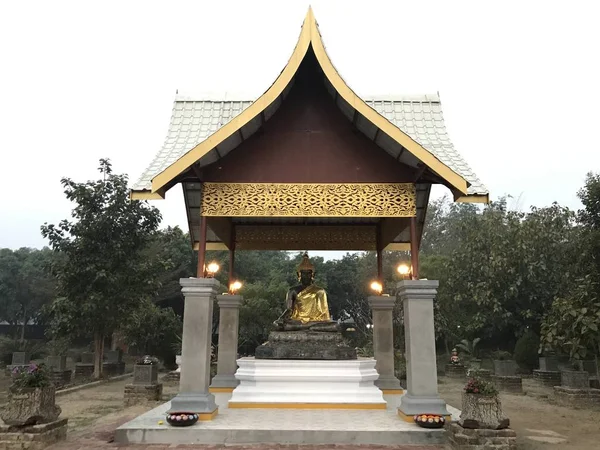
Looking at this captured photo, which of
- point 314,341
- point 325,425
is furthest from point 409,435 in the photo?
point 314,341

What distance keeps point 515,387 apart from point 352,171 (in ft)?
35.9

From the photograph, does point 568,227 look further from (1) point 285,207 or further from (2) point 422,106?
(1) point 285,207

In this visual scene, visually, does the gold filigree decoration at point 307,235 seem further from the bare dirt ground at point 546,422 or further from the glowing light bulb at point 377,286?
the bare dirt ground at point 546,422

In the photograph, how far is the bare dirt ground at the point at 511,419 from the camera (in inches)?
273

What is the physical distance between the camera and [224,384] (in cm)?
977

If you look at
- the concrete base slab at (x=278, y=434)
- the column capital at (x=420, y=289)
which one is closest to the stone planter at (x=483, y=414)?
the concrete base slab at (x=278, y=434)

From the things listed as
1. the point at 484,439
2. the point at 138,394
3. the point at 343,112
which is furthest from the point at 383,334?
the point at 138,394

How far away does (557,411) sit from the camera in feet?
36.6

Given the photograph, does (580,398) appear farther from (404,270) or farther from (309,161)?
(309,161)

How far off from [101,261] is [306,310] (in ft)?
30.5

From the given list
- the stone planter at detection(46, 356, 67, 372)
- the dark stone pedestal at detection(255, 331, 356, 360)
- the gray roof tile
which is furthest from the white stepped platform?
the stone planter at detection(46, 356, 67, 372)

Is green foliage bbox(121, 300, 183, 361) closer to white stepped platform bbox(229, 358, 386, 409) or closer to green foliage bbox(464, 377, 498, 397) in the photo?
white stepped platform bbox(229, 358, 386, 409)

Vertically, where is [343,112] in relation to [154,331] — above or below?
above

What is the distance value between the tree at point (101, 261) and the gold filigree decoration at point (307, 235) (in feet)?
24.6
